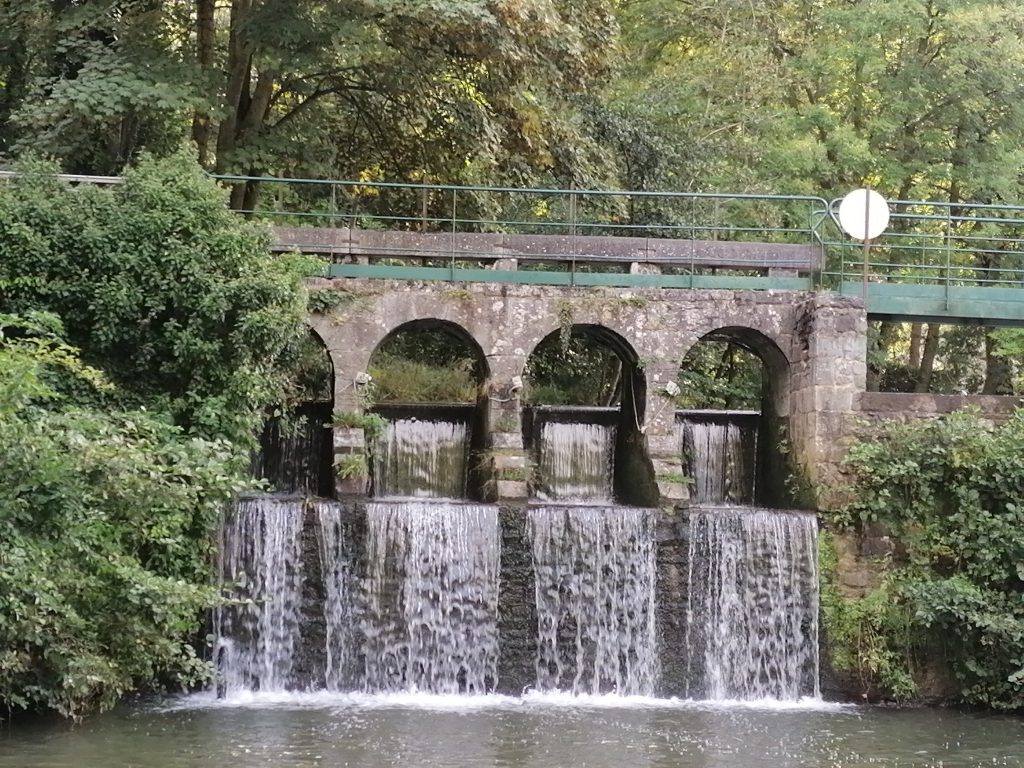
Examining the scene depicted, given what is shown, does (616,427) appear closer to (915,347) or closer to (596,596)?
(596,596)

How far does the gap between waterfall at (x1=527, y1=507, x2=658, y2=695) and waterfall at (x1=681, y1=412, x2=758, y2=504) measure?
2.83 m

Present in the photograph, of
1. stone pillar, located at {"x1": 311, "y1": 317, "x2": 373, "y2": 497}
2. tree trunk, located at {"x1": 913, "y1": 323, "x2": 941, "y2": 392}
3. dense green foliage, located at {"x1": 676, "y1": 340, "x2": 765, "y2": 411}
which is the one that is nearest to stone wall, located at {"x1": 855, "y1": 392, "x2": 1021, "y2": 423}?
stone pillar, located at {"x1": 311, "y1": 317, "x2": 373, "y2": 497}

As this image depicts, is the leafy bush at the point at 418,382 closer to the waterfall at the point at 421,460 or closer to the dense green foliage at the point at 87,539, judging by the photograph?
the waterfall at the point at 421,460

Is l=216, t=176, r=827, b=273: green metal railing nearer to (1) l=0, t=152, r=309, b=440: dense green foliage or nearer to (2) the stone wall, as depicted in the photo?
(2) the stone wall

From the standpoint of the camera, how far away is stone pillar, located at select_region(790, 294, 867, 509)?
58.3ft

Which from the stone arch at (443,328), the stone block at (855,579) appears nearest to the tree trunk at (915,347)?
the stone block at (855,579)

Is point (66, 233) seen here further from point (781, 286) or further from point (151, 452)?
point (781, 286)

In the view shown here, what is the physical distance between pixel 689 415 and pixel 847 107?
9.71m

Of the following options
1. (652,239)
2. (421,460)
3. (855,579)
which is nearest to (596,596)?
(855,579)

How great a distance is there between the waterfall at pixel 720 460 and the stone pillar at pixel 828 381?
1614mm

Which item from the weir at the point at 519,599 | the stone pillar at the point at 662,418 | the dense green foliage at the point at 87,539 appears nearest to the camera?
the dense green foliage at the point at 87,539

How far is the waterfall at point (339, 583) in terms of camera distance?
1652cm

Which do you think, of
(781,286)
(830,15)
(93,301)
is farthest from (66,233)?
(830,15)

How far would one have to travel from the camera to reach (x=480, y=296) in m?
18.5
